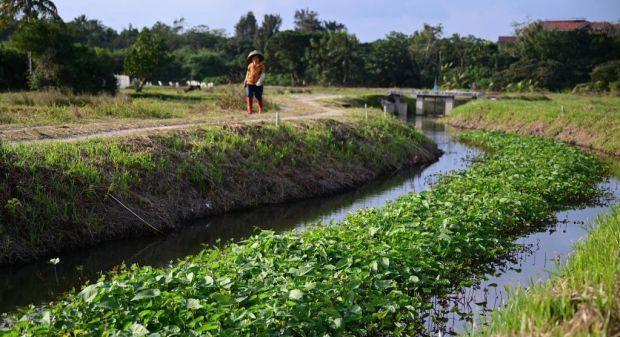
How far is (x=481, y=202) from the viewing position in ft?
38.0

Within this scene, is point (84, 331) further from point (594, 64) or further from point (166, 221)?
point (594, 64)

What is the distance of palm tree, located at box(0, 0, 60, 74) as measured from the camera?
102ft

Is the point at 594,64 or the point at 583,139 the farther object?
the point at 594,64

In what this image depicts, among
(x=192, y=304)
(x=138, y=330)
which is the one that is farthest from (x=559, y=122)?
(x=138, y=330)

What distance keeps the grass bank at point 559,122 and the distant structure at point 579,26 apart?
3461 centimetres

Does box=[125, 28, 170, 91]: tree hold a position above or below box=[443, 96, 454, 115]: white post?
above

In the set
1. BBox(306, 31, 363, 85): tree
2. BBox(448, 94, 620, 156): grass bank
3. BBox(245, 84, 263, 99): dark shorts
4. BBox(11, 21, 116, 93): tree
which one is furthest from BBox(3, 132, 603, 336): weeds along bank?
BBox(306, 31, 363, 85): tree

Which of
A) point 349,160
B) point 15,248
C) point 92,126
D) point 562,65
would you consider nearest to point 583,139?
point 349,160

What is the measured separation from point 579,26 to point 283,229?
91210mm

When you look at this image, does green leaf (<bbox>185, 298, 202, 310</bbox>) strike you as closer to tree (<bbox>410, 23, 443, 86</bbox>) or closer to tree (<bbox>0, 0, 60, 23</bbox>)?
tree (<bbox>0, 0, 60, 23</bbox>)

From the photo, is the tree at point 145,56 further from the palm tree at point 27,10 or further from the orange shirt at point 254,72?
the orange shirt at point 254,72

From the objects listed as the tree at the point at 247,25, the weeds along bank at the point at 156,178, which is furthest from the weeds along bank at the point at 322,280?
the tree at the point at 247,25

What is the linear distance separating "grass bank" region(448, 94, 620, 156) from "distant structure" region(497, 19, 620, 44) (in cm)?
3461

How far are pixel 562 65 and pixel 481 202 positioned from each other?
5533 cm
